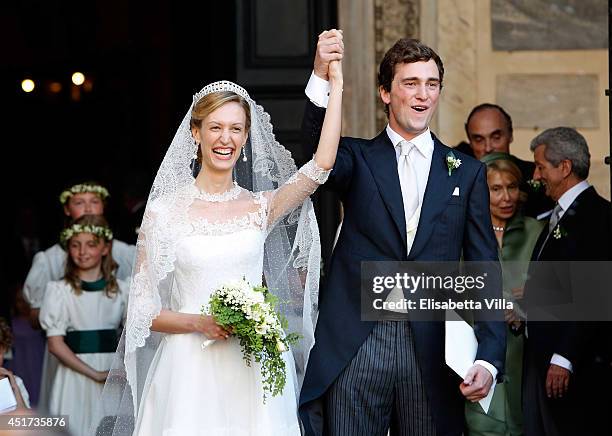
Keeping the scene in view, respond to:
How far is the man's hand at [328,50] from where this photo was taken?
16.6 ft

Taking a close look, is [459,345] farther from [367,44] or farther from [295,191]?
[367,44]

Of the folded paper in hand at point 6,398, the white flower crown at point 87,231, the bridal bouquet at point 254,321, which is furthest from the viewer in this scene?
the white flower crown at point 87,231

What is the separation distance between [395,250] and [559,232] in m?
1.80

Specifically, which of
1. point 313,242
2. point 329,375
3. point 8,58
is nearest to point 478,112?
point 313,242

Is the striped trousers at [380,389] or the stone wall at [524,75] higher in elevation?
the stone wall at [524,75]

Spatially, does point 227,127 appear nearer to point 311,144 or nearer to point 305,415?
point 311,144

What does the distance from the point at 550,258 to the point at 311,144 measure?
1.92 metres

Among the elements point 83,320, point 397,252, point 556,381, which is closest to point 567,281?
point 556,381

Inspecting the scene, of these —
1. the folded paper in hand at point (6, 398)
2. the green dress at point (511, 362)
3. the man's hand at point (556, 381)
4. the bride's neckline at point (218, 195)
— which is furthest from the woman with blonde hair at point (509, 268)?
the folded paper in hand at point (6, 398)

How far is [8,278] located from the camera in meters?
10.8

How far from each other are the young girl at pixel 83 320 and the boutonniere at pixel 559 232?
2580mm

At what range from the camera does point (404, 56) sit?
5215 mm

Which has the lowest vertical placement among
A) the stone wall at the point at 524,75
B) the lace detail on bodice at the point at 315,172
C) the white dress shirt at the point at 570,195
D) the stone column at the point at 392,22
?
the lace detail on bodice at the point at 315,172

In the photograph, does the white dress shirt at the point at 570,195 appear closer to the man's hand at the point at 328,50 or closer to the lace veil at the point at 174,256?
the lace veil at the point at 174,256
